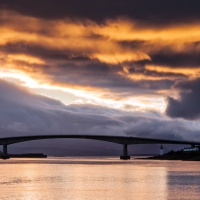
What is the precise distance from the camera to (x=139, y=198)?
5081 cm

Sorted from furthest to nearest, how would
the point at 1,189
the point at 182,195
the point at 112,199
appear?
the point at 1,189, the point at 182,195, the point at 112,199

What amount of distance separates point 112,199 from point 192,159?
15056 cm

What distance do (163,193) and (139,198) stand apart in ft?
18.1

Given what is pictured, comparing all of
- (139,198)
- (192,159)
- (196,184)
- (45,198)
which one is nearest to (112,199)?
(139,198)

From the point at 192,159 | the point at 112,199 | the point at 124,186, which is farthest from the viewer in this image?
the point at 192,159

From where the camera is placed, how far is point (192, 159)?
7741 inches

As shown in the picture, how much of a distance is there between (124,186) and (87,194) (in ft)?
33.6

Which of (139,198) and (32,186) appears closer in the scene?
(139,198)

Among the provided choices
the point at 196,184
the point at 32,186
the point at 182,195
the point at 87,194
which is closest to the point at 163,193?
the point at 182,195

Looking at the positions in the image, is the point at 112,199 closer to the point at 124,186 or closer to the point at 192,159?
the point at 124,186

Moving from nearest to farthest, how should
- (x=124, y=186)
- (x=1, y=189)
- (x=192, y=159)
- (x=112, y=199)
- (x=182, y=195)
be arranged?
(x=112, y=199), (x=182, y=195), (x=1, y=189), (x=124, y=186), (x=192, y=159)

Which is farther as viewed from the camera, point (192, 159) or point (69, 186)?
point (192, 159)

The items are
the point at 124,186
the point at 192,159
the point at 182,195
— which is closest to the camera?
the point at 182,195

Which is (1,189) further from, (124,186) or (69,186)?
(124,186)
